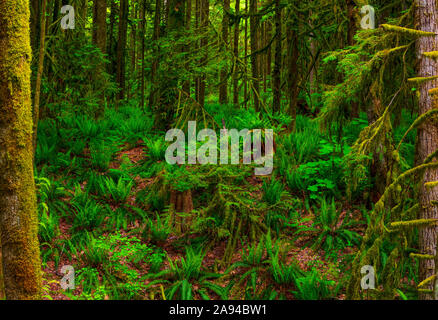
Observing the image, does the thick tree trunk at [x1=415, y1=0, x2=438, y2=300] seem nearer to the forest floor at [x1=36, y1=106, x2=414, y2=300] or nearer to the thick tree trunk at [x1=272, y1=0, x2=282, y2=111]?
the forest floor at [x1=36, y1=106, x2=414, y2=300]

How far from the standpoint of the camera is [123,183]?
685 centimetres

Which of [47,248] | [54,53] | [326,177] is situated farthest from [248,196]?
[54,53]

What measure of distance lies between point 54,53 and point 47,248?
3.84 metres

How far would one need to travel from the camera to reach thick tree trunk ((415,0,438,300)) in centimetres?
361

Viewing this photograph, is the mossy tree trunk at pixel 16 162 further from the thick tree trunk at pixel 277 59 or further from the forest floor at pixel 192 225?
the thick tree trunk at pixel 277 59

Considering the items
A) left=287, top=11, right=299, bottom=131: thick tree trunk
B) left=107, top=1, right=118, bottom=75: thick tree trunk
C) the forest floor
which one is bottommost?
the forest floor

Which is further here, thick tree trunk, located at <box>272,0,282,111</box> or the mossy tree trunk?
thick tree trunk, located at <box>272,0,282,111</box>

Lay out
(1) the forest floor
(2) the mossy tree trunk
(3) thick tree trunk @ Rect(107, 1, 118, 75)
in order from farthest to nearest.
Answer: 1. (3) thick tree trunk @ Rect(107, 1, 118, 75)
2. (1) the forest floor
3. (2) the mossy tree trunk

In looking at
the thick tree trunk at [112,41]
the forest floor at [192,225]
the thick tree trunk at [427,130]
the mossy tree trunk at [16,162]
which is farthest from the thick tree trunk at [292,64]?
the thick tree trunk at [112,41]

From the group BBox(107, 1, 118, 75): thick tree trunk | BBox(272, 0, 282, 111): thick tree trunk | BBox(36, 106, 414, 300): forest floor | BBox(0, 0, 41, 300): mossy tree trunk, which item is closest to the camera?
BBox(0, 0, 41, 300): mossy tree trunk

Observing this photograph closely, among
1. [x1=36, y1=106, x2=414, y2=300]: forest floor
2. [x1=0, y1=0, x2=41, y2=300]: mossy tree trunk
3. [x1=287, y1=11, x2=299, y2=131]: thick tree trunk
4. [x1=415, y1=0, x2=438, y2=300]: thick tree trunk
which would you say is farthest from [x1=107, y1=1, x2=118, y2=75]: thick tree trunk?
[x1=415, y1=0, x2=438, y2=300]: thick tree trunk

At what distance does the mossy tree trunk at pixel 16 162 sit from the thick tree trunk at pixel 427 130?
12.7 ft

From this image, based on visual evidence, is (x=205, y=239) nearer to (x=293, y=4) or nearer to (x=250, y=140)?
(x=250, y=140)

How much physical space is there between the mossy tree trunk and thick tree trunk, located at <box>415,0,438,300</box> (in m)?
3.88
